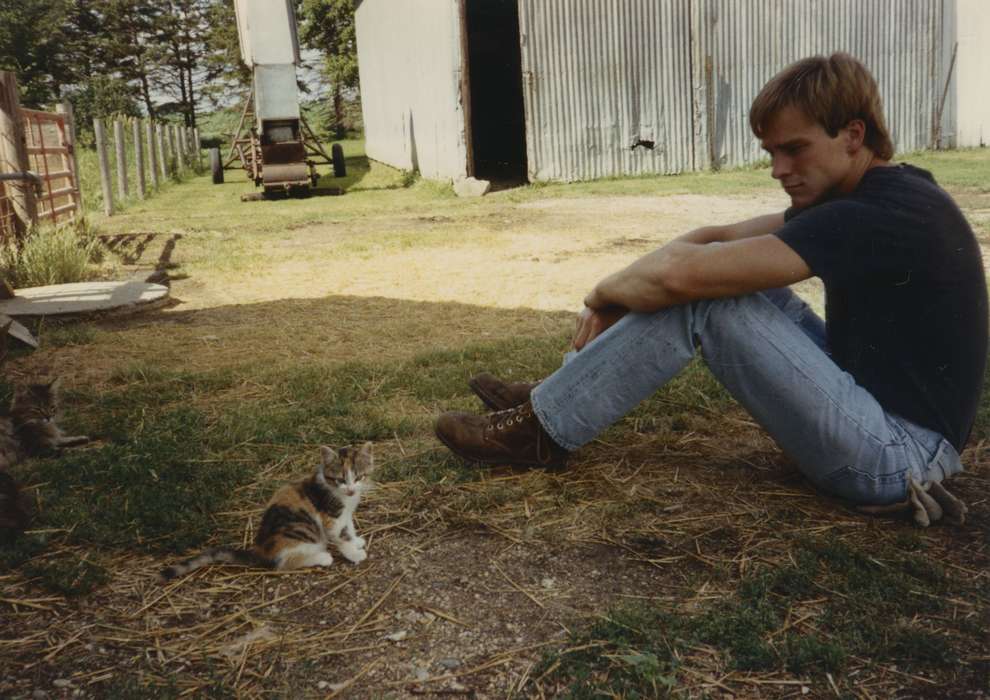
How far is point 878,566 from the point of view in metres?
2.10

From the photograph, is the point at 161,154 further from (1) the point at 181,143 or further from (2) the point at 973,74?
(2) the point at 973,74

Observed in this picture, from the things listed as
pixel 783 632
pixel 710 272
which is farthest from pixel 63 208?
pixel 783 632

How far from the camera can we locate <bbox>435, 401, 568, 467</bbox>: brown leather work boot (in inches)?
107

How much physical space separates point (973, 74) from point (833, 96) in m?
16.6

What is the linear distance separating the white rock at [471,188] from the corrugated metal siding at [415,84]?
0.59 meters

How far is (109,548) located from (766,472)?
2.07m

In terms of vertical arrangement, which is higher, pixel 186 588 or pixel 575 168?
pixel 575 168

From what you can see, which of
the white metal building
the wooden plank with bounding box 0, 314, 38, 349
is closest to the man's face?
the wooden plank with bounding box 0, 314, 38, 349

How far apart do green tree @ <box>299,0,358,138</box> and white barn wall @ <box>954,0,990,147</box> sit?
2287 centimetres

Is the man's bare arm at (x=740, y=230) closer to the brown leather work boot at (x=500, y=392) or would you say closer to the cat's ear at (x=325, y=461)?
the brown leather work boot at (x=500, y=392)

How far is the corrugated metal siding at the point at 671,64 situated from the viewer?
45.9 ft

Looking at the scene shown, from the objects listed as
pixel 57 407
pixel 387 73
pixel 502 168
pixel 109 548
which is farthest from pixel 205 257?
pixel 387 73

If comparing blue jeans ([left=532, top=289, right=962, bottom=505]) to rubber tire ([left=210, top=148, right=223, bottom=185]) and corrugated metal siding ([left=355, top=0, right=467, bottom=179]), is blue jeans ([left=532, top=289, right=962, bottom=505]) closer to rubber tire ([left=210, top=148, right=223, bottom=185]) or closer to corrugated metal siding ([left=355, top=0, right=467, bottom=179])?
corrugated metal siding ([left=355, top=0, right=467, bottom=179])

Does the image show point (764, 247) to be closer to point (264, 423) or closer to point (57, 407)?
point (264, 423)
